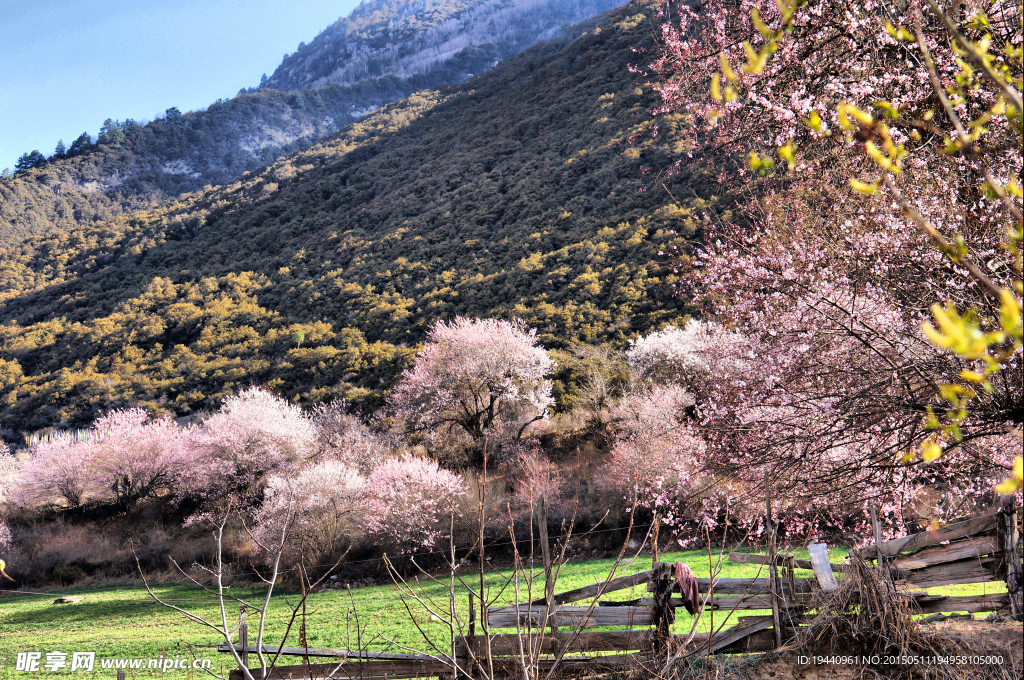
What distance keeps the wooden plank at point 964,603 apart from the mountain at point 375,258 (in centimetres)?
1512

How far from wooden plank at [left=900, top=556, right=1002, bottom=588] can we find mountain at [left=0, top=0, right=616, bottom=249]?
261 ft

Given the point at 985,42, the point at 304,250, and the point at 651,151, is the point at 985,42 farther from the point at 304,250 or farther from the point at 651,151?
the point at 304,250

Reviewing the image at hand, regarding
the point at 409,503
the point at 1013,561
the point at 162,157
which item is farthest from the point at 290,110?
the point at 1013,561

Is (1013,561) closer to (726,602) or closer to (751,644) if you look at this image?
(751,644)

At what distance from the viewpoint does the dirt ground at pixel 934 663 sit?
4.52 m

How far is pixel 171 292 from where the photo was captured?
45.8m

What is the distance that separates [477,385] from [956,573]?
18.7 m

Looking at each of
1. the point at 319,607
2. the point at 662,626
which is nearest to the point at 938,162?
the point at 662,626

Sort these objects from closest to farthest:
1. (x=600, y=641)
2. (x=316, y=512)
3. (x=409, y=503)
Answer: (x=600, y=641) → (x=316, y=512) → (x=409, y=503)

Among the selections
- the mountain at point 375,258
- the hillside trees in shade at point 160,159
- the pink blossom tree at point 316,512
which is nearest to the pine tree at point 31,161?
the hillside trees in shade at point 160,159

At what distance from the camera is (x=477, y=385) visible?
77.2 ft

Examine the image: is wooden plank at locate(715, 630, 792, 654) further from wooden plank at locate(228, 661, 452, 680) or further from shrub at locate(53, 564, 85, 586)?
shrub at locate(53, 564, 85, 586)

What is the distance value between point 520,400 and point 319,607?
12113 mm

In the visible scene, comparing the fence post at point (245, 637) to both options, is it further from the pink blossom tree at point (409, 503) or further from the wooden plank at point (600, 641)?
the pink blossom tree at point (409, 503)
